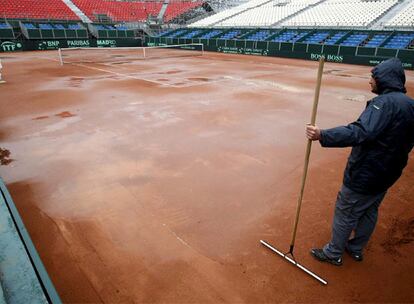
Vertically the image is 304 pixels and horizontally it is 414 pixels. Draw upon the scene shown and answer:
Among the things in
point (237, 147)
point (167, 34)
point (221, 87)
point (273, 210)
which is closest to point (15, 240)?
point (273, 210)

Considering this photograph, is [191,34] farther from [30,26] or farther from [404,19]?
[404,19]

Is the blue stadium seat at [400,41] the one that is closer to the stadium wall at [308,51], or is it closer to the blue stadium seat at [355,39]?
the stadium wall at [308,51]

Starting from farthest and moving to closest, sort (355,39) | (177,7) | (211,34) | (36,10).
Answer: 1. (177,7)
2. (36,10)
3. (211,34)
4. (355,39)

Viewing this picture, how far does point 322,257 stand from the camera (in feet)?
12.1

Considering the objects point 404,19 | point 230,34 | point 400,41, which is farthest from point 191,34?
point 400,41

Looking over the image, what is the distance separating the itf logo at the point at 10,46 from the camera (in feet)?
107

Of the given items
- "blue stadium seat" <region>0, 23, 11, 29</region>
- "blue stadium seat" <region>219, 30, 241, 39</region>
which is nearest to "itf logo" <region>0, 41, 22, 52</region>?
"blue stadium seat" <region>0, 23, 11, 29</region>

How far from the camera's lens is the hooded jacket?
2.80 meters

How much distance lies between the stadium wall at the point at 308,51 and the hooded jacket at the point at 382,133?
2421cm

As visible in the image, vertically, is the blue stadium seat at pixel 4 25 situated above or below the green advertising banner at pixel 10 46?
above

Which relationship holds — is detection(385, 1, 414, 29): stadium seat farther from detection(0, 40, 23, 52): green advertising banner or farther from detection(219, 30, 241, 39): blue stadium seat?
detection(0, 40, 23, 52): green advertising banner

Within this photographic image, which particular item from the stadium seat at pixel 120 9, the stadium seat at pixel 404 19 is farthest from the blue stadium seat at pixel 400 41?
the stadium seat at pixel 120 9

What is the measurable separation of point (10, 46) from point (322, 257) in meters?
39.8

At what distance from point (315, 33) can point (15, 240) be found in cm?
3404
